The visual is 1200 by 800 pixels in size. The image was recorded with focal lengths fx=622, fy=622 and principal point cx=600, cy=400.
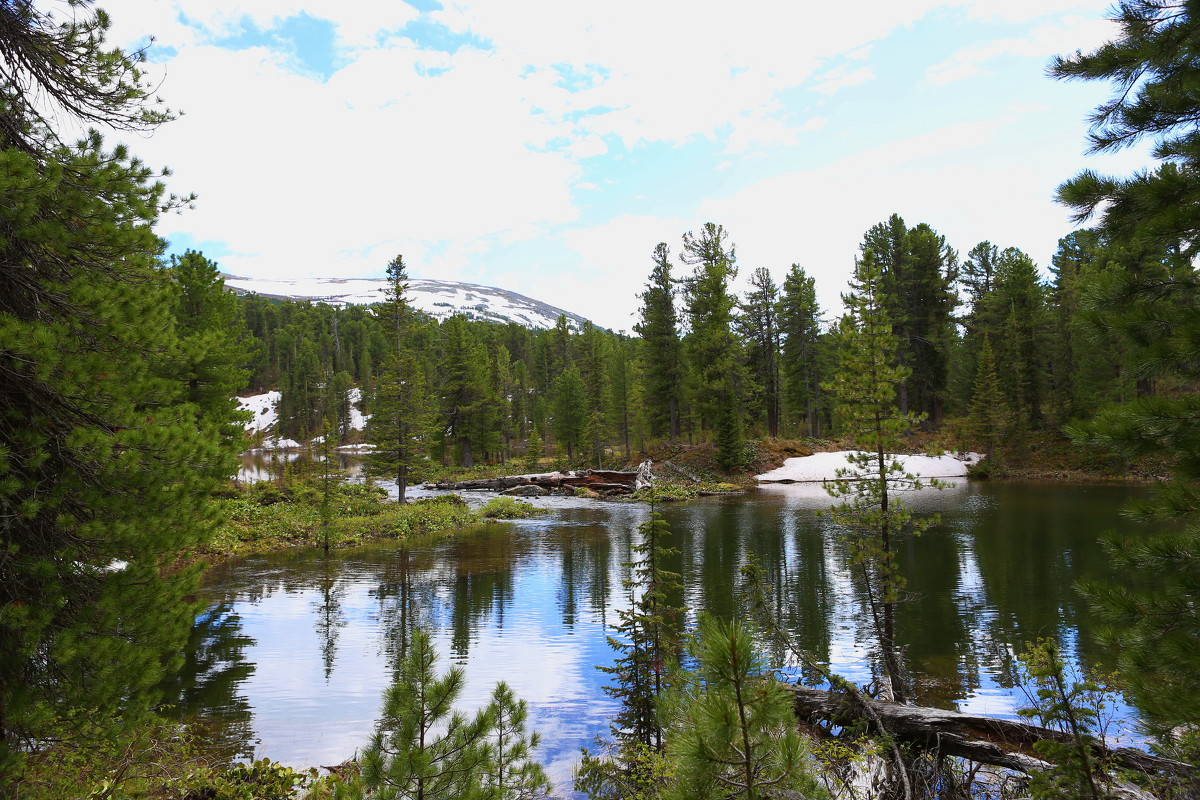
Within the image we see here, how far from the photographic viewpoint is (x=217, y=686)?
973 centimetres

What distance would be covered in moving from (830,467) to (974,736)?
39029 millimetres

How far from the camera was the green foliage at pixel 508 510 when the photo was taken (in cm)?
3014

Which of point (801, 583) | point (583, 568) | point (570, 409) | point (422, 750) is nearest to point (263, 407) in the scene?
point (570, 409)

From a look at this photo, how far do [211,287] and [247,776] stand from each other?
20.0 metres

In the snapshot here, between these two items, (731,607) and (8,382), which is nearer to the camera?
(8,382)

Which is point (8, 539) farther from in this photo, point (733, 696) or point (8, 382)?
point (733, 696)

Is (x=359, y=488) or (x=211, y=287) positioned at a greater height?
(x=211, y=287)

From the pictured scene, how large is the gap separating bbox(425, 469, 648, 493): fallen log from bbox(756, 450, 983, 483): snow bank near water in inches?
361

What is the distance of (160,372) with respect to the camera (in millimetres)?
6457

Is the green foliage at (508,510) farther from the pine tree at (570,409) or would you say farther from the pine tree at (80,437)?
the pine tree at (570,409)

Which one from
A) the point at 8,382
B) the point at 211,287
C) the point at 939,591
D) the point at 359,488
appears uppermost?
the point at 211,287

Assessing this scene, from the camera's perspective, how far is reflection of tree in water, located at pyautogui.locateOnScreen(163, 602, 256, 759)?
794 cm

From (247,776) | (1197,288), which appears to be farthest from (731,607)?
(1197,288)

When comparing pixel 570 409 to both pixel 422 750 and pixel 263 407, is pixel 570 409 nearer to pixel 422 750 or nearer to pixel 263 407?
pixel 422 750
